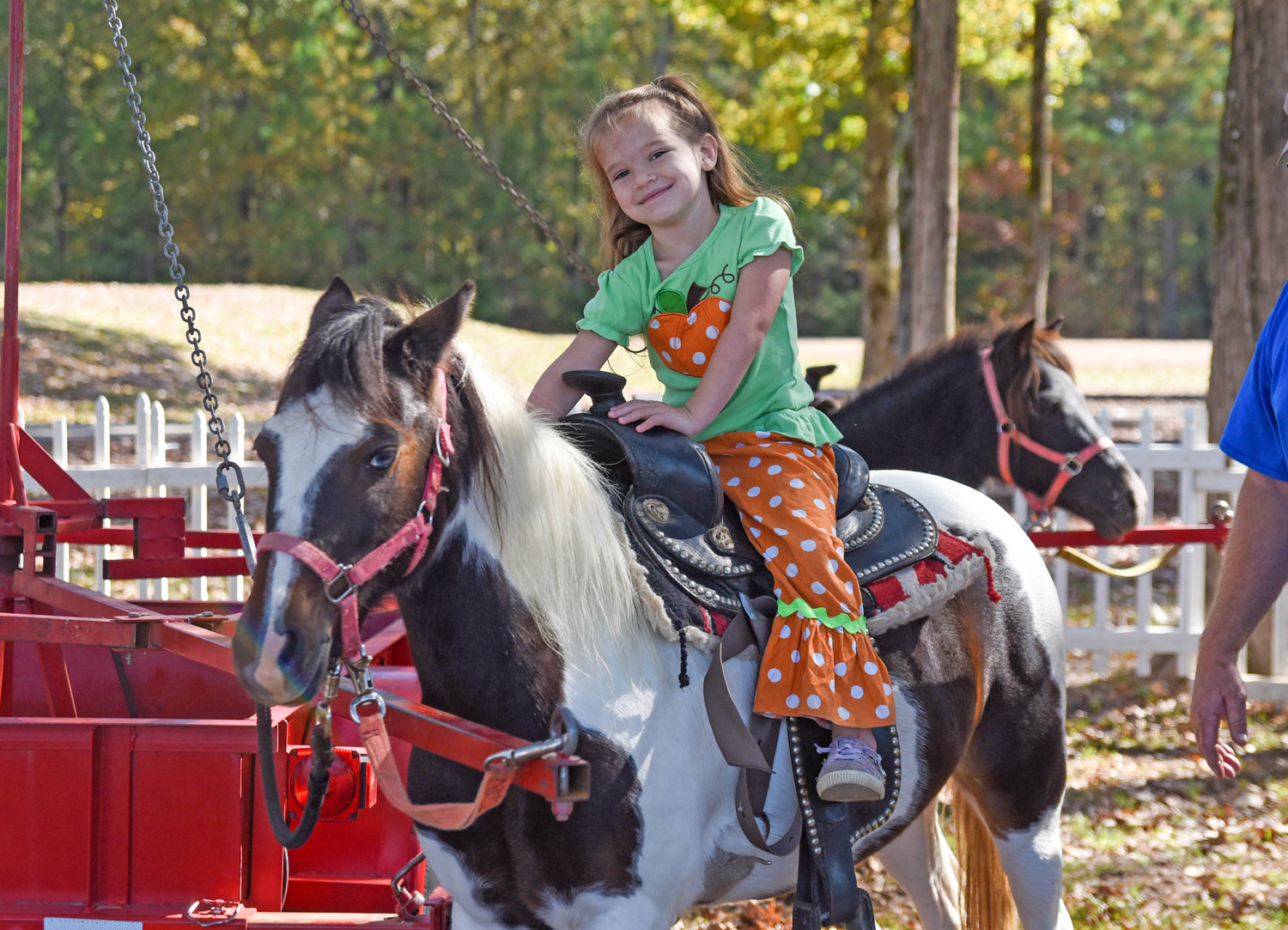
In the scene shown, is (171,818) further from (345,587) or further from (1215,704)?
(1215,704)

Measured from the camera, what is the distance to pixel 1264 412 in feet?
7.42

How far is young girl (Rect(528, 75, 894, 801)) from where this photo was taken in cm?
246

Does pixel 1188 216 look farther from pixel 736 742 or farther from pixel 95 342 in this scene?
pixel 736 742

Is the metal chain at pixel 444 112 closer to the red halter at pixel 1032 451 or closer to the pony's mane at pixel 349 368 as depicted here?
the pony's mane at pixel 349 368

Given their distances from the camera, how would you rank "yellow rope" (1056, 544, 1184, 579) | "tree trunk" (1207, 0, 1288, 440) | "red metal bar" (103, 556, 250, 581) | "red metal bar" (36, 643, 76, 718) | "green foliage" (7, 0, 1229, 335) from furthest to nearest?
"green foliage" (7, 0, 1229, 335), "tree trunk" (1207, 0, 1288, 440), "yellow rope" (1056, 544, 1184, 579), "red metal bar" (103, 556, 250, 581), "red metal bar" (36, 643, 76, 718)

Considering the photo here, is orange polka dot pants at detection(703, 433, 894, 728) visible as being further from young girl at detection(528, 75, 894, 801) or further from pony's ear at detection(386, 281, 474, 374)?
pony's ear at detection(386, 281, 474, 374)

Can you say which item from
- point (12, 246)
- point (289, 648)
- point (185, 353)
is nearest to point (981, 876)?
point (289, 648)

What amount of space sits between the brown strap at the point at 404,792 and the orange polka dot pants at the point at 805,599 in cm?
67

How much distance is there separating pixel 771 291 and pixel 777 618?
76 centimetres

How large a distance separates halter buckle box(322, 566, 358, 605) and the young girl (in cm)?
87

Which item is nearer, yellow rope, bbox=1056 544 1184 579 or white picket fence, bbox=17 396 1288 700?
yellow rope, bbox=1056 544 1184 579

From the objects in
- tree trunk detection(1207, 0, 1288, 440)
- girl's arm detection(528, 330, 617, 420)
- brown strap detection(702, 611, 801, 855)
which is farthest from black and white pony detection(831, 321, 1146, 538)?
brown strap detection(702, 611, 801, 855)

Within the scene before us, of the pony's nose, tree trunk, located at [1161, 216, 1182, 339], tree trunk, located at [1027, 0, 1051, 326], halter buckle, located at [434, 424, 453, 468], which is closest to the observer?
the pony's nose

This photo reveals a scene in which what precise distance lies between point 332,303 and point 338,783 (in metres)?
1.18
